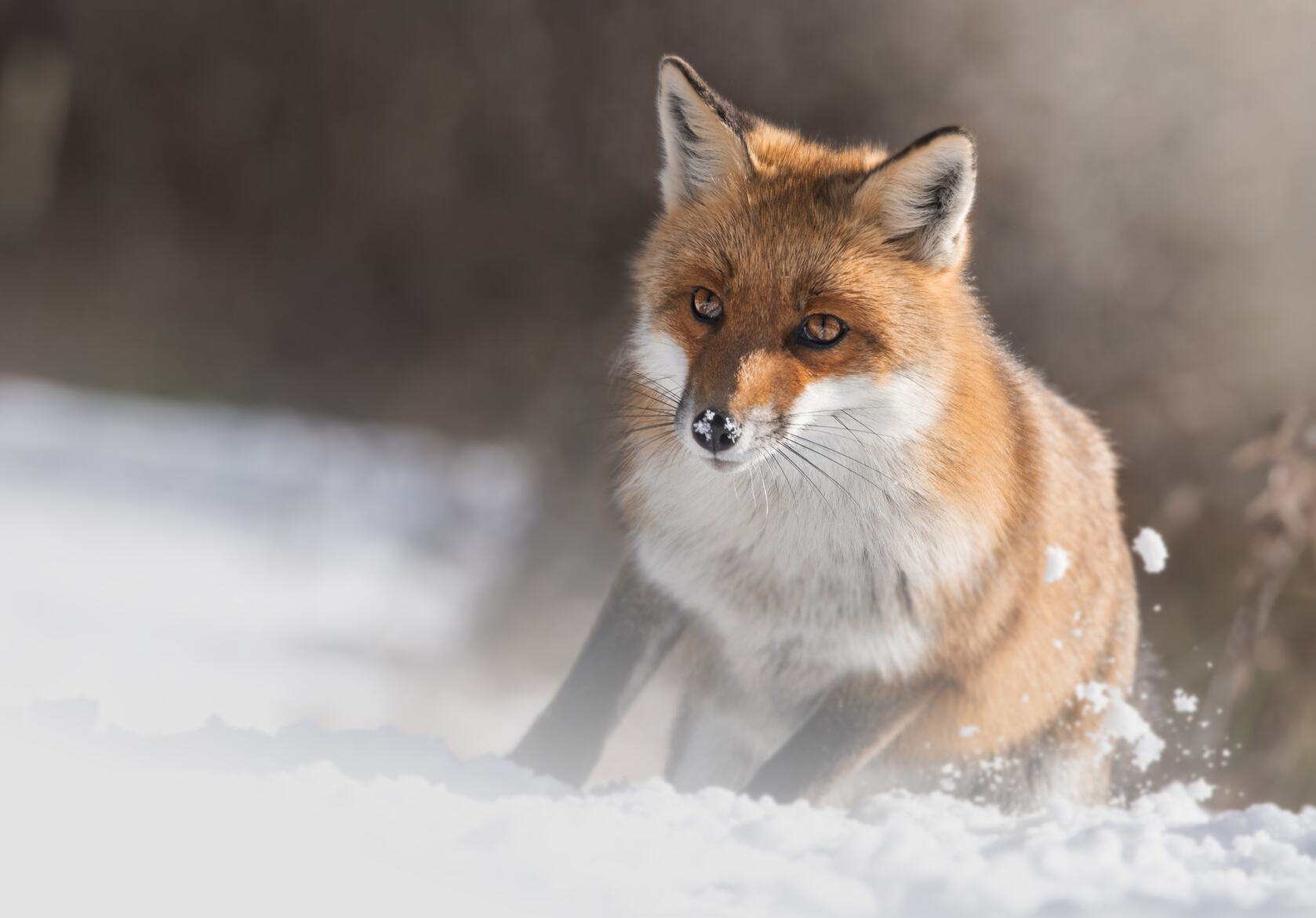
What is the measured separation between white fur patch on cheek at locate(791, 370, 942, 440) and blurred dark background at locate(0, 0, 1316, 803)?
96 cm

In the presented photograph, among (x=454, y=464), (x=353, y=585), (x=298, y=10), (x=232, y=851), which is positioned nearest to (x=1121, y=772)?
(x=232, y=851)

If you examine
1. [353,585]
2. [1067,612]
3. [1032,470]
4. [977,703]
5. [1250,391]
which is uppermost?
[1250,391]

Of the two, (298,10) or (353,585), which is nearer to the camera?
(353,585)

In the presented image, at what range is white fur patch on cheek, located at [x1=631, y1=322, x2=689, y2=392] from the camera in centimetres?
238

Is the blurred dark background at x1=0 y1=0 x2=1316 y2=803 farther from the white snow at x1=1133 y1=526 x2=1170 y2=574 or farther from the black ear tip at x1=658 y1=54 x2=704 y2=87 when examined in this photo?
the black ear tip at x1=658 y1=54 x2=704 y2=87

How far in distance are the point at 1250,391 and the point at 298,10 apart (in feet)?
20.2

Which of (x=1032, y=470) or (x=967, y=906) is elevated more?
(x=1032, y=470)

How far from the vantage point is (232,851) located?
181 cm

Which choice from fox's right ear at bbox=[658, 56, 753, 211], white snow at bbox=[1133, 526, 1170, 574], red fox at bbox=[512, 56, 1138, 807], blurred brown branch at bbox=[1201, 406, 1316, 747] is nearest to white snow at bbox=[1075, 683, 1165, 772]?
red fox at bbox=[512, 56, 1138, 807]

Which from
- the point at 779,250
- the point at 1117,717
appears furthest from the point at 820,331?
the point at 1117,717

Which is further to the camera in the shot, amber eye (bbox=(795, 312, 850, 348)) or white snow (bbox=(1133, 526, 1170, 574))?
white snow (bbox=(1133, 526, 1170, 574))

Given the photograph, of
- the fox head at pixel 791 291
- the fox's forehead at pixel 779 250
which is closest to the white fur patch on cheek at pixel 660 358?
the fox head at pixel 791 291

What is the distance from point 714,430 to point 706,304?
346 mm

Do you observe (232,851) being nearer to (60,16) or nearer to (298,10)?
(298,10)
